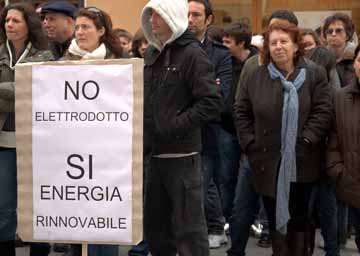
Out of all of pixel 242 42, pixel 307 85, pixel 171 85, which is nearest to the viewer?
pixel 171 85

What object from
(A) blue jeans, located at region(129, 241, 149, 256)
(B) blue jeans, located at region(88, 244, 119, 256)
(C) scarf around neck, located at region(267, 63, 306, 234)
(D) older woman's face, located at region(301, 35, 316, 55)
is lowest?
(A) blue jeans, located at region(129, 241, 149, 256)

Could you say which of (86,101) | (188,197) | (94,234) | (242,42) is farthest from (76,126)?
(242,42)

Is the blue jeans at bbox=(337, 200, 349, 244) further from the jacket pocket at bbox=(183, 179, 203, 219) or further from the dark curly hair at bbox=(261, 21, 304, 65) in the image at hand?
the jacket pocket at bbox=(183, 179, 203, 219)

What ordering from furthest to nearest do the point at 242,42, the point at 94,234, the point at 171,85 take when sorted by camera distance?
the point at 242,42
the point at 171,85
the point at 94,234

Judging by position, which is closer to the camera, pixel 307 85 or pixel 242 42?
pixel 307 85

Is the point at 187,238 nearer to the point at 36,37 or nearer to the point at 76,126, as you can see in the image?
the point at 76,126

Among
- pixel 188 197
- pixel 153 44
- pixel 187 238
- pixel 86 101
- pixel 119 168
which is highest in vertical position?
pixel 153 44

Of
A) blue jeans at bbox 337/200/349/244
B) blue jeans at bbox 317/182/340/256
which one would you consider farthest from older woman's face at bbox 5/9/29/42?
blue jeans at bbox 337/200/349/244

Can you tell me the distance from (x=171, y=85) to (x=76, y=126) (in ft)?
2.30

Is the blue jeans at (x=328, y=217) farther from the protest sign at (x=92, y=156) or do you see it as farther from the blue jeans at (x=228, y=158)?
the protest sign at (x=92, y=156)

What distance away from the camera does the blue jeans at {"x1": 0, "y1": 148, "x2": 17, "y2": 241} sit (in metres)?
4.39

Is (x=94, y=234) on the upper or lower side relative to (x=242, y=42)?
lower

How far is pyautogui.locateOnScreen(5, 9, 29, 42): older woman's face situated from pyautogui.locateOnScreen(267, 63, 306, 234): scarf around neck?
1724 mm

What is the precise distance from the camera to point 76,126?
3611mm
